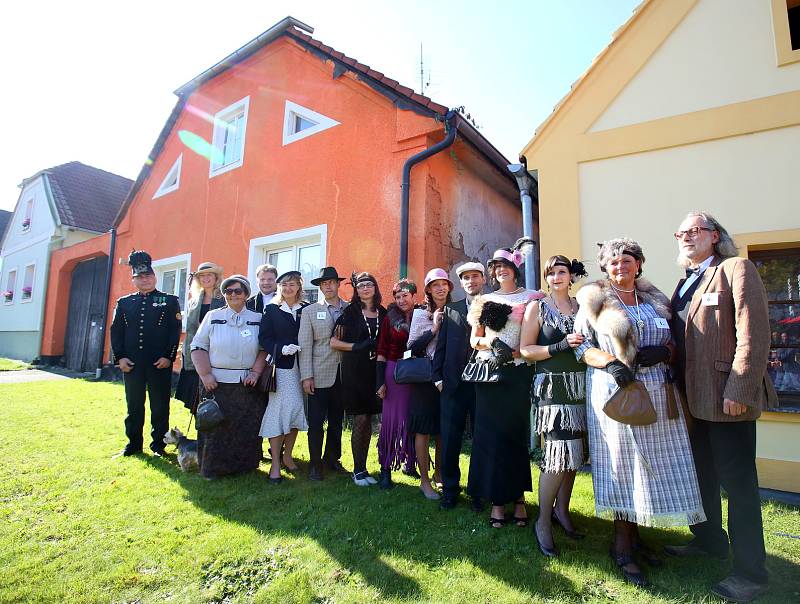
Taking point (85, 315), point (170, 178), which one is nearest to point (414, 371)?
point (170, 178)

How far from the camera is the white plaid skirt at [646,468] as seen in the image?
2.48 m

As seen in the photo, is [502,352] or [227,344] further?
[227,344]

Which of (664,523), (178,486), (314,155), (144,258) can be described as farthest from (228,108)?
(664,523)

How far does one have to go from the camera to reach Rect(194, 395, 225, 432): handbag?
401 cm

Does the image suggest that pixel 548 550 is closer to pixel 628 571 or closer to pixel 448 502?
pixel 628 571

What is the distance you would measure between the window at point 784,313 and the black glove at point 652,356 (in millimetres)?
2818

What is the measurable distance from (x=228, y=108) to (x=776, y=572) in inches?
423

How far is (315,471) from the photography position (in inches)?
167

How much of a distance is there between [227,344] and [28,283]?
1810 centimetres

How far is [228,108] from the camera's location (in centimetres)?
964

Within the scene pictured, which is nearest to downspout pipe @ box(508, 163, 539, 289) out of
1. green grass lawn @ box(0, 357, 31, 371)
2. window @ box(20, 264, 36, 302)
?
green grass lawn @ box(0, 357, 31, 371)

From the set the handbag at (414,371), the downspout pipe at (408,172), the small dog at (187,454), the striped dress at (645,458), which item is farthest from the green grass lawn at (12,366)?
the striped dress at (645,458)

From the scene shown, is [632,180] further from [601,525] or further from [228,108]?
[228,108]

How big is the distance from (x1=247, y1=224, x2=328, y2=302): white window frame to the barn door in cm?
727
